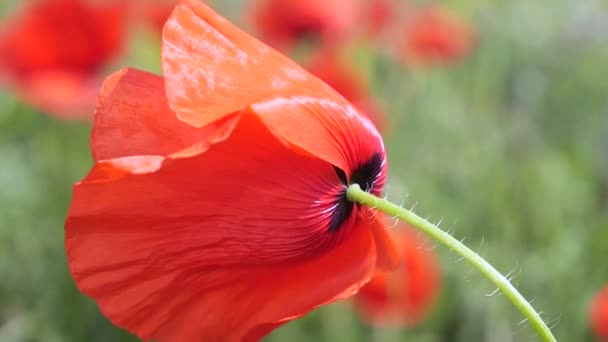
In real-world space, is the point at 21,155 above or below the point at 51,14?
below

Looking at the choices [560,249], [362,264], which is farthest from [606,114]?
[362,264]

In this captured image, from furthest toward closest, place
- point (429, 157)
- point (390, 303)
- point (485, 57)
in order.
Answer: point (485, 57)
point (429, 157)
point (390, 303)

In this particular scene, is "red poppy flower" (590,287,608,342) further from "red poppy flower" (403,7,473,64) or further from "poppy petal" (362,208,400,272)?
"red poppy flower" (403,7,473,64)

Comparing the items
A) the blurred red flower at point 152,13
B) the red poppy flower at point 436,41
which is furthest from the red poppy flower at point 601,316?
the red poppy flower at point 436,41

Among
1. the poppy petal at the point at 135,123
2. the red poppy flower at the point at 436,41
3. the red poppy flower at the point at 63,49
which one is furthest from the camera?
the red poppy flower at the point at 436,41

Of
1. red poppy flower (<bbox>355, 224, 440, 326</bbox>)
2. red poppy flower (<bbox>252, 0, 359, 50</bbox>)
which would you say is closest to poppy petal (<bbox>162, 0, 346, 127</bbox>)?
red poppy flower (<bbox>355, 224, 440, 326</bbox>)

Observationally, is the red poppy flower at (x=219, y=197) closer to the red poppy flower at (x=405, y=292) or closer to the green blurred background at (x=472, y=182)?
→ the green blurred background at (x=472, y=182)

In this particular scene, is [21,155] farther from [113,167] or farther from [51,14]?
[113,167]
